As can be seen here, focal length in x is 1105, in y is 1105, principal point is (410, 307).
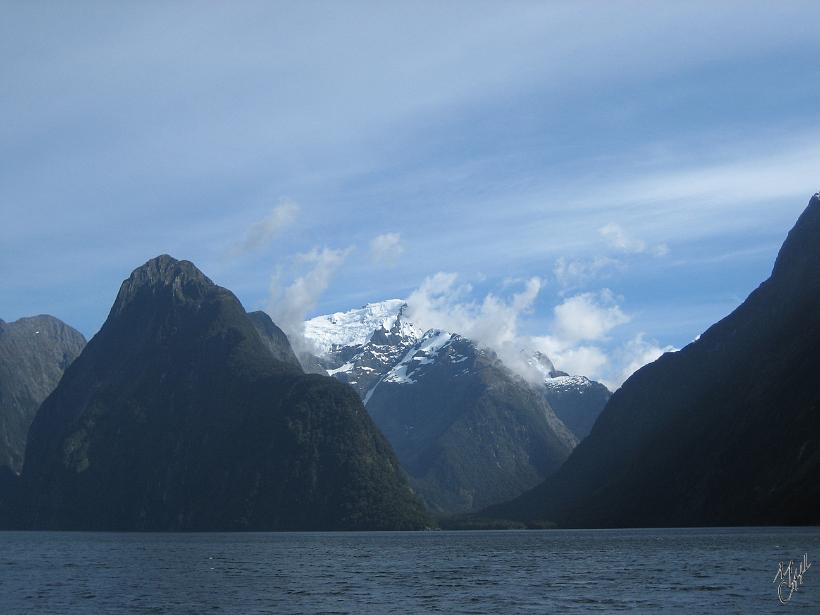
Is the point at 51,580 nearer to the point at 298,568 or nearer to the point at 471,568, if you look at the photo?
the point at 298,568

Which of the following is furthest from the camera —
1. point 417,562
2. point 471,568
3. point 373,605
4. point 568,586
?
point 417,562

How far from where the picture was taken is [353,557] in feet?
650

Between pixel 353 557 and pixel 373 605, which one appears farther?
pixel 353 557

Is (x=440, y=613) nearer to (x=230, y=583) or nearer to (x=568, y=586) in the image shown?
(x=568, y=586)

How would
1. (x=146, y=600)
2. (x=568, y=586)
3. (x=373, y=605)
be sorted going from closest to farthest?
(x=373, y=605)
(x=146, y=600)
(x=568, y=586)

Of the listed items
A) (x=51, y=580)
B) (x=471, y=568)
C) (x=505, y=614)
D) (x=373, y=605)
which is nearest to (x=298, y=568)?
(x=471, y=568)

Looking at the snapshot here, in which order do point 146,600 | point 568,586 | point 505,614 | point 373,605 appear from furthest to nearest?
1. point 568,586
2. point 146,600
3. point 373,605
4. point 505,614

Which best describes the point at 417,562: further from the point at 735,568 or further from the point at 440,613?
the point at 440,613

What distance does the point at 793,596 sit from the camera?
98.4 meters

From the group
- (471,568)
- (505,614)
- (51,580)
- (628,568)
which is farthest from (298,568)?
(505,614)

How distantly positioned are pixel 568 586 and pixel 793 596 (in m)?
27.8

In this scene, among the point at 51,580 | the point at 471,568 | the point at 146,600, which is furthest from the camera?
the point at 471,568

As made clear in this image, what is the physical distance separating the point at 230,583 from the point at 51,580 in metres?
25.8

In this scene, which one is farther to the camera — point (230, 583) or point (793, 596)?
point (230, 583)
